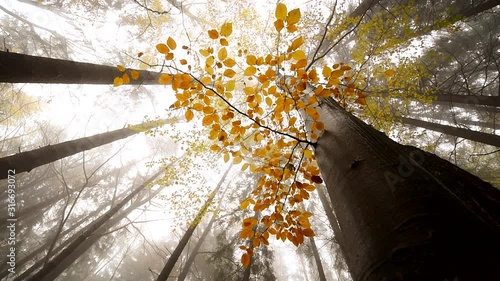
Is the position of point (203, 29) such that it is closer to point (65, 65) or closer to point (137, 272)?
point (65, 65)

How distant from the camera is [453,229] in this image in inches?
23.8

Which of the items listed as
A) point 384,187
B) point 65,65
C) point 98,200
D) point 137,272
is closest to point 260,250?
point 65,65

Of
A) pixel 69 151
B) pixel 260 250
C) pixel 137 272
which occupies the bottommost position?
pixel 69 151


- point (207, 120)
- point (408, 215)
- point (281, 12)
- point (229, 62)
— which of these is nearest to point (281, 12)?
point (281, 12)

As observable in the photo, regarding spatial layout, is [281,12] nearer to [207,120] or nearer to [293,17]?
[293,17]

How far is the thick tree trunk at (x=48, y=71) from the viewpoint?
2143 mm

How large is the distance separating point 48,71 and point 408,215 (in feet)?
10.7

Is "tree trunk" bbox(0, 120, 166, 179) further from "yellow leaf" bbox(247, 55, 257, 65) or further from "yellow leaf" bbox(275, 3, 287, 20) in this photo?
"yellow leaf" bbox(275, 3, 287, 20)

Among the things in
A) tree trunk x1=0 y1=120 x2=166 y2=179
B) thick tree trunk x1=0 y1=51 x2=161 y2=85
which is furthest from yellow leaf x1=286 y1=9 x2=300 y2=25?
tree trunk x1=0 y1=120 x2=166 y2=179

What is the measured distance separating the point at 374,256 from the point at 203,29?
1081 centimetres

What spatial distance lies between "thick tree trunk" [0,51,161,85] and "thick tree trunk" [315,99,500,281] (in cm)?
283

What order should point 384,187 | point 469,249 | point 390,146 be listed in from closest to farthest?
point 469,249 < point 384,187 < point 390,146

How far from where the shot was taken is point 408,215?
0.68m

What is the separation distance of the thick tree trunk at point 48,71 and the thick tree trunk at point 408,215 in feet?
9.27
